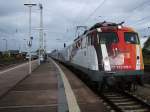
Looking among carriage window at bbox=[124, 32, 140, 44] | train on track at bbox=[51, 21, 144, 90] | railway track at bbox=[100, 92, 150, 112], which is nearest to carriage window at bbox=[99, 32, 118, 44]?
train on track at bbox=[51, 21, 144, 90]

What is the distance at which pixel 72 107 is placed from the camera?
39.5 feet

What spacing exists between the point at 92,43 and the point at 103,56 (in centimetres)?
124

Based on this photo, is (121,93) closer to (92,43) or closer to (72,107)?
(92,43)

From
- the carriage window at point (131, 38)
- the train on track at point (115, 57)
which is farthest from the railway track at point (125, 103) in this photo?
Result: the carriage window at point (131, 38)

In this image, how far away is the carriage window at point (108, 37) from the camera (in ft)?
54.4

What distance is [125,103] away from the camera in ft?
45.6

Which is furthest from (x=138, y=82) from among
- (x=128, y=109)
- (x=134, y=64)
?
(x=128, y=109)

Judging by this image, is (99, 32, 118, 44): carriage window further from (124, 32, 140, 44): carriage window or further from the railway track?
the railway track

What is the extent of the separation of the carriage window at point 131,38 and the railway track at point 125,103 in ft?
7.81

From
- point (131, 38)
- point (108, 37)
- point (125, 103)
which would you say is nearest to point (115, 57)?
point (108, 37)

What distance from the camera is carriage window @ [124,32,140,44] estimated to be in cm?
1682

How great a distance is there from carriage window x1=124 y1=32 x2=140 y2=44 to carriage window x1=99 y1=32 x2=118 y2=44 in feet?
1.66

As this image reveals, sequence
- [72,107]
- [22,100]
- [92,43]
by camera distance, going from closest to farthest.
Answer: [72,107] → [22,100] → [92,43]

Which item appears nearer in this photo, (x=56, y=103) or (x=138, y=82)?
(x=56, y=103)
